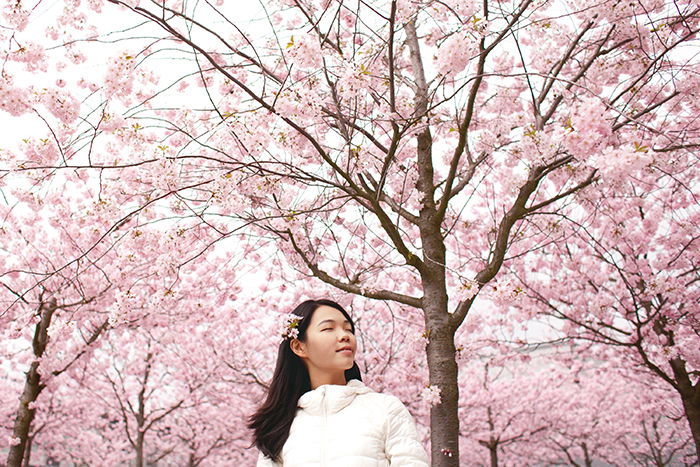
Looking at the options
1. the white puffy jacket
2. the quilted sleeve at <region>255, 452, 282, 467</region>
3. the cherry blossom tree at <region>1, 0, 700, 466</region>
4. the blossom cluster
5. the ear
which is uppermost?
the cherry blossom tree at <region>1, 0, 700, 466</region>

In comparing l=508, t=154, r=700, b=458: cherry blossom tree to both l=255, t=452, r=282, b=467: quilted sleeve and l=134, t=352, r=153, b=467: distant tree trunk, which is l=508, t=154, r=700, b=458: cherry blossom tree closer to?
l=255, t=452, r=282, b=467: quilted sleeve

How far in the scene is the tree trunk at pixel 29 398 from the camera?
6.14m

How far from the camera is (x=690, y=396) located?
5.74 meters

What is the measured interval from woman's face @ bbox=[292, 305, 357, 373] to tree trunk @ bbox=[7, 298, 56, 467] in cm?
483

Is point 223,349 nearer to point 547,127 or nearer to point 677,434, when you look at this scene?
point 547,127

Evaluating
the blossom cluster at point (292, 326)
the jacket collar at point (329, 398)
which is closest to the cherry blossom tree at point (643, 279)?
the blossom cluster at point (292, 326)

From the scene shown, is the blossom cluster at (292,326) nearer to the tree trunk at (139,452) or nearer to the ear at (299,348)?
the ear at (299,348)

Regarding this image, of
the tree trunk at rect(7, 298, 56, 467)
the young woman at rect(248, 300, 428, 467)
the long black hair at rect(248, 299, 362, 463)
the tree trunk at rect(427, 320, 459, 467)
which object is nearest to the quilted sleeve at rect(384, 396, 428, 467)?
the young woman at rect(248, 300, 428, 467)

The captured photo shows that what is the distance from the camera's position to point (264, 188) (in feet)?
11.2

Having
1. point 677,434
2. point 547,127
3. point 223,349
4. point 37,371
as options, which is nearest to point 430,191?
point 547,127

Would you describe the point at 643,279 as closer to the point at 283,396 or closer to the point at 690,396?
the point at 690,396

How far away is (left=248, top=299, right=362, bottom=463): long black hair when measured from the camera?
90.4 inches

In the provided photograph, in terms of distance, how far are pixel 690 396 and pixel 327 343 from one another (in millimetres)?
5138

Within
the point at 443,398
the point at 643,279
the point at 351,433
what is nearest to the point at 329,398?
the point at 351,433
